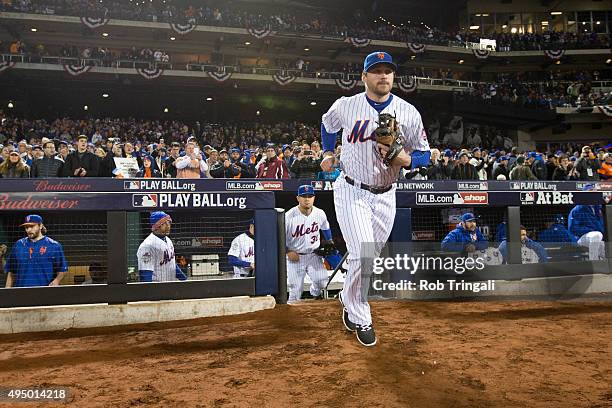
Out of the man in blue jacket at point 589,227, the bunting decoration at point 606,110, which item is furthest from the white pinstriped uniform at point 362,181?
the bunting decoration at point 606,110

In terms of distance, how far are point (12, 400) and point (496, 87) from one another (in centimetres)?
3094

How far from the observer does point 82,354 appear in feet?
11.0

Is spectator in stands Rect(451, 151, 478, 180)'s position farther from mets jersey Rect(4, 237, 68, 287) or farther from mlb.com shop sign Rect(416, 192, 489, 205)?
mets jersey Rect(4, 237, 68, 287)

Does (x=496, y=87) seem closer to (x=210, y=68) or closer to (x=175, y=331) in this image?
(x=210, y=68)

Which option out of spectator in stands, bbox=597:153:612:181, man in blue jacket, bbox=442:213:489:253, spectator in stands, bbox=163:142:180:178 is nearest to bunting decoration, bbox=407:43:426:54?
spectator in stands, bbox=597:153:612:181

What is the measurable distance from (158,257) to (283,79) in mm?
21923

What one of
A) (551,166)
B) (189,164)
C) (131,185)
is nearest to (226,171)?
(189,164)

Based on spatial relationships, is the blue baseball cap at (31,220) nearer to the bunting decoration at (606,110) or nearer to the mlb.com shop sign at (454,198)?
the mlb.com shop sign at (454,198)

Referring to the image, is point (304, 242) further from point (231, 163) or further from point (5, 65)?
point (5, 65)

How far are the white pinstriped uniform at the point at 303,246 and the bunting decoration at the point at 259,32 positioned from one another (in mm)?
21737

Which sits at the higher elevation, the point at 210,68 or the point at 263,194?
the point at 210,68

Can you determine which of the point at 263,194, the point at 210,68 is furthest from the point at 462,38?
the point at 263,194

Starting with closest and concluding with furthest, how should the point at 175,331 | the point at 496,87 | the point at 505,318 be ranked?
→ 1. the point at 175,331
2. the point at 505,318
3. the point at 496,87

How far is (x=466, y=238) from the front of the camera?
5.88 metres
